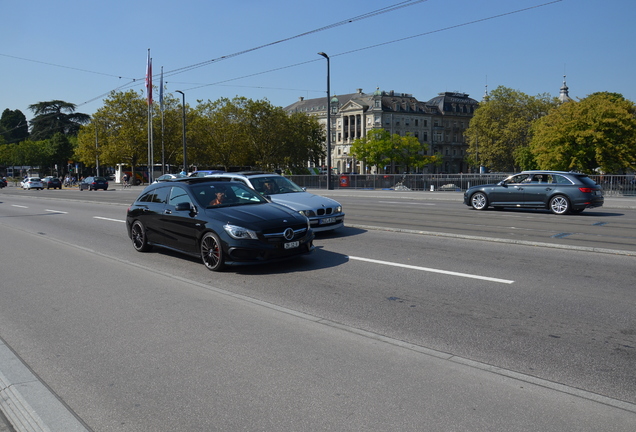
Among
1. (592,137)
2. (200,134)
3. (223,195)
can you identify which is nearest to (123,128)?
(200,134)

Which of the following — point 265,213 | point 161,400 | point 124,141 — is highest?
point 124,141

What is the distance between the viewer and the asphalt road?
Answer: 12.5ft

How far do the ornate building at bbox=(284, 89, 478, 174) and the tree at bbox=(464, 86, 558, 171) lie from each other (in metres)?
38.6

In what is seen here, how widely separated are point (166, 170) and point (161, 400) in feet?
263

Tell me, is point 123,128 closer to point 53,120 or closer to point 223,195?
point 53,120

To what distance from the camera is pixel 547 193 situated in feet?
62.2

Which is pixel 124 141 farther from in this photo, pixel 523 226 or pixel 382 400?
pixel 382 400

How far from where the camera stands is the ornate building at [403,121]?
129 meters

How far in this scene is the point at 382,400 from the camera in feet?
12.9

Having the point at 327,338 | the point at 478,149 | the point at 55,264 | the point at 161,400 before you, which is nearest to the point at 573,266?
the point at 327,338

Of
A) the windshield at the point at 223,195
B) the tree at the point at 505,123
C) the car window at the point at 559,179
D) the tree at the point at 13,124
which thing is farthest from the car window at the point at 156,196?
the tree at the point at 13,124

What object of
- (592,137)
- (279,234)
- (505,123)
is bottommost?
(279,234)

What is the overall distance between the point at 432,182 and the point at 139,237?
3404 cm

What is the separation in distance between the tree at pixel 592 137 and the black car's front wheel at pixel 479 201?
21696mm
